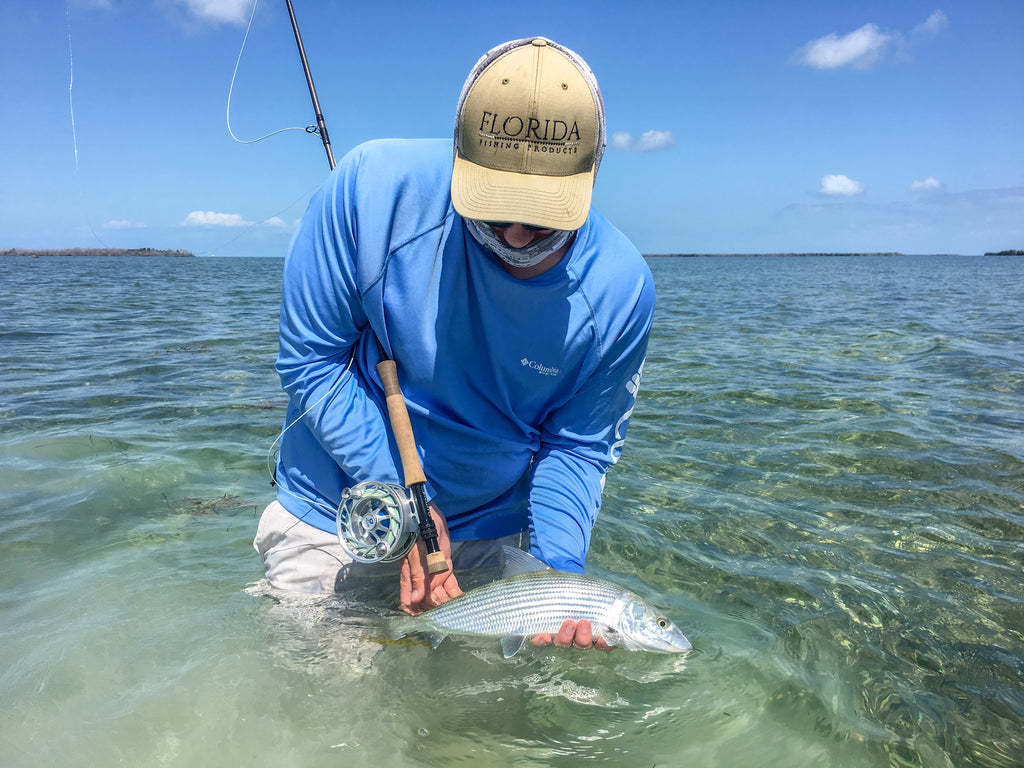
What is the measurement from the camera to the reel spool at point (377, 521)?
9.57 feet

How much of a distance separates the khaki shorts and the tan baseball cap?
173 centimetres

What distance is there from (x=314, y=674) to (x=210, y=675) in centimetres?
45

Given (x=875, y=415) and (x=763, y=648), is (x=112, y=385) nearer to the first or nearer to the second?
(x=763, y=648)

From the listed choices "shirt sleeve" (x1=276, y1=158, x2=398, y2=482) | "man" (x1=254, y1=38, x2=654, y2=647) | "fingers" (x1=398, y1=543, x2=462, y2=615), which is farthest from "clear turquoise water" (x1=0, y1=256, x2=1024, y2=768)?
"shirt sleeve" (x1=276, y1=158, x2=398, y2=482)

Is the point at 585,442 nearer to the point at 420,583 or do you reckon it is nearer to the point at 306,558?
the point at 420,583

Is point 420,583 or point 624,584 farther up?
point 420,583

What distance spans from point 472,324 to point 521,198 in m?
0.71

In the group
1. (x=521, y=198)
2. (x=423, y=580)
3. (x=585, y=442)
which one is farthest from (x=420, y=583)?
(x=521, y=198)

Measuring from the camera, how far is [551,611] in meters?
2.83

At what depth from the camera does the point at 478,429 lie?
3.11 metres

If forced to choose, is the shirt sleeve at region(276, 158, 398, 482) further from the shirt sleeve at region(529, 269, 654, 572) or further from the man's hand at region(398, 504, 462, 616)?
the shirt sleeve at region(529, 269, 654, 572)

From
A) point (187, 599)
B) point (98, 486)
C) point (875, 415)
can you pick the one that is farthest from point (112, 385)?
point (875, 415)

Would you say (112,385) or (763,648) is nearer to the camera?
(763,648)

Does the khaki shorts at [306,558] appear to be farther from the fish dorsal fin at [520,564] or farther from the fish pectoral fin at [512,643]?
the fish pectoral fin at [512,643]
